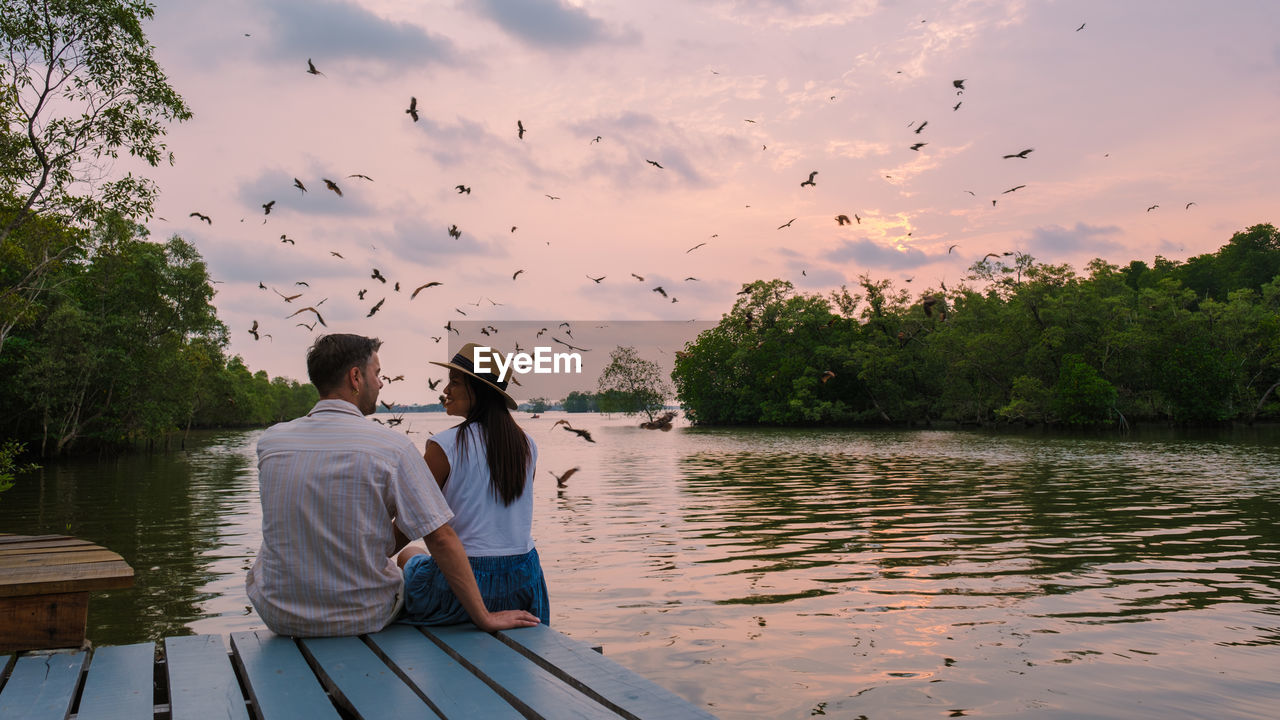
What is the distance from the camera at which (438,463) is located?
14.0 feet

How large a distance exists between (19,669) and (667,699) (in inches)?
106

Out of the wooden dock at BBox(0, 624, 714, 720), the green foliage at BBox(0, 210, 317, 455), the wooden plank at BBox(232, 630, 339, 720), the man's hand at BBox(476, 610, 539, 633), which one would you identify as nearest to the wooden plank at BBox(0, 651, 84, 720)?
the wooden dock at BBox(0, 624, 714, 720)

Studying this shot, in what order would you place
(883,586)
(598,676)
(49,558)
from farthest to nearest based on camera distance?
(883,586) < (49,558) < (598,676)

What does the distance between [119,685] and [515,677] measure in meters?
1.49

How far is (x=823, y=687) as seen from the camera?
6.39m

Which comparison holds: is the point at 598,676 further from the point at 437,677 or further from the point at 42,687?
the point at 42,687

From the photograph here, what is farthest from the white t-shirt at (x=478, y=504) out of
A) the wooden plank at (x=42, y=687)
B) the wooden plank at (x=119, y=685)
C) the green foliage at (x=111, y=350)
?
the green foliage at (x=111, y=350)

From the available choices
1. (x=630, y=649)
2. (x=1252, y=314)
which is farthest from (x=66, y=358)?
(x=1252, y=314)

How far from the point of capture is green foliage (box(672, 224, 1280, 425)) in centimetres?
6225

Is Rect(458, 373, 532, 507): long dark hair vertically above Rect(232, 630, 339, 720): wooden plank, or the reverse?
Rect(458, 373, 532, 507): long dark hair

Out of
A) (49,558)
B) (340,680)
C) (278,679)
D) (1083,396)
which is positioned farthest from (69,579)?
(1083,396)

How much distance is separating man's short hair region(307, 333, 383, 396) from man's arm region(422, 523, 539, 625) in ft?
2.76

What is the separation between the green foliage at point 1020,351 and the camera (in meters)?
62.2

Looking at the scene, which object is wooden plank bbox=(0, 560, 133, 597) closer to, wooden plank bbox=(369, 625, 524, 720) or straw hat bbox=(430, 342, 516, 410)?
wooden plank bbox=(369, 625, 524, 720)
